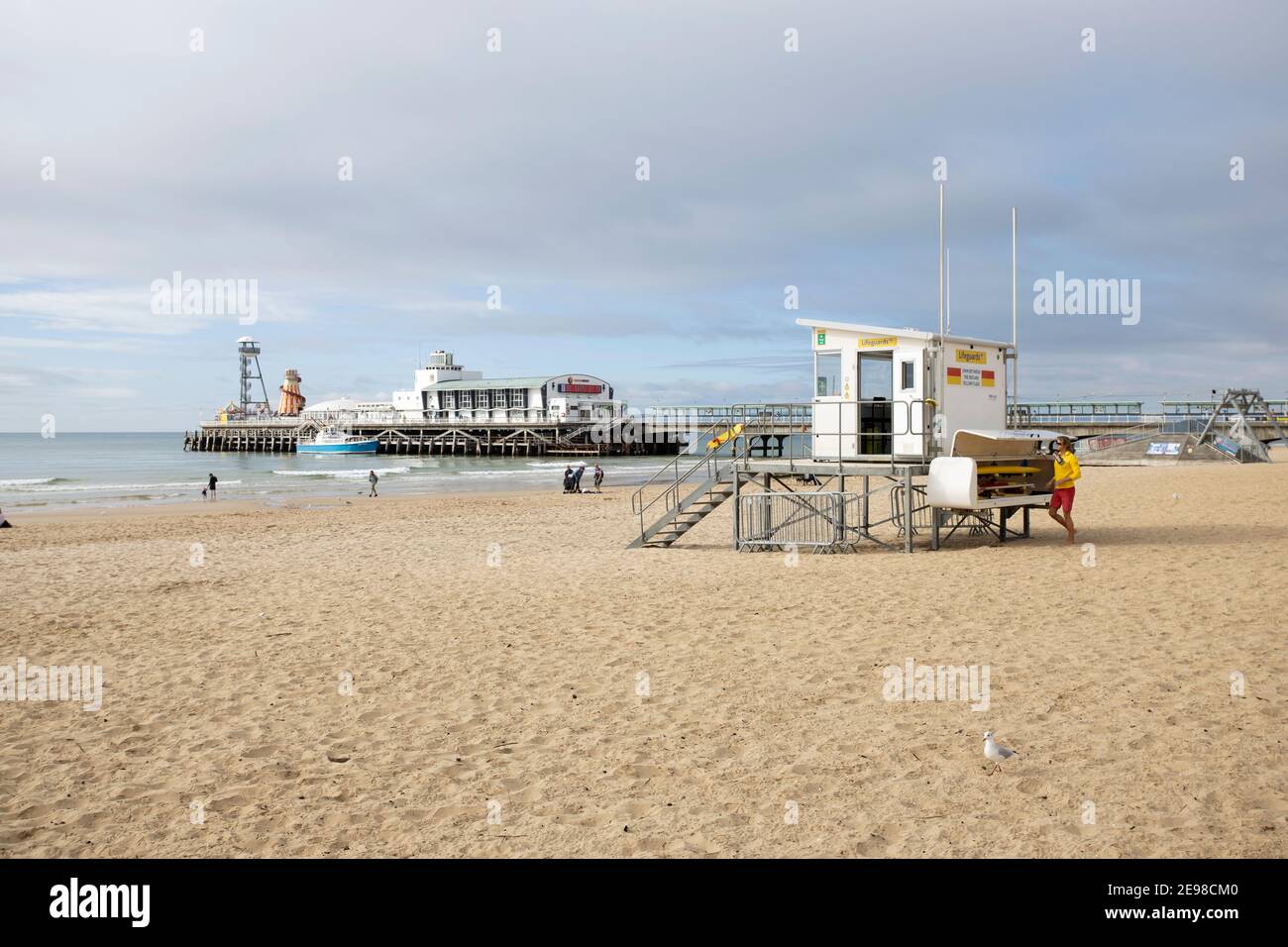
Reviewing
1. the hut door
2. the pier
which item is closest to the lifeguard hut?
the hut door

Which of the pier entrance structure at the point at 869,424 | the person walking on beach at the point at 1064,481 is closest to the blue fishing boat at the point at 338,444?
the pier entrance structure at the point at 869,424

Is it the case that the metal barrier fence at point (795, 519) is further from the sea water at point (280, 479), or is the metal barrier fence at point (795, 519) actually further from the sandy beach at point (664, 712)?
the sea water at point (280, 479)

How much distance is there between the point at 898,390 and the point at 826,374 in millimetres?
1152

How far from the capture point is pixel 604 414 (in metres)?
83.5

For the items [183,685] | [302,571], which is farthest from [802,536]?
[183,685]

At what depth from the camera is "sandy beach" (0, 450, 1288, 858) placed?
4.46 meters

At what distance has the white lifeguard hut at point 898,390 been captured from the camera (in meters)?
13.8

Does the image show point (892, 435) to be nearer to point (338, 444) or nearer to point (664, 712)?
point (664, 712)

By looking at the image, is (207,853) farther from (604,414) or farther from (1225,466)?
(604,414)

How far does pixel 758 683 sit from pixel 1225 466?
1365 inches

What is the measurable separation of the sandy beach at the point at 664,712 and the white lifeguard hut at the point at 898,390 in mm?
2203

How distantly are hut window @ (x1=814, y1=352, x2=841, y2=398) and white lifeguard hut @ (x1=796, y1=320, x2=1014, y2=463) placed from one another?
0.6 inches
